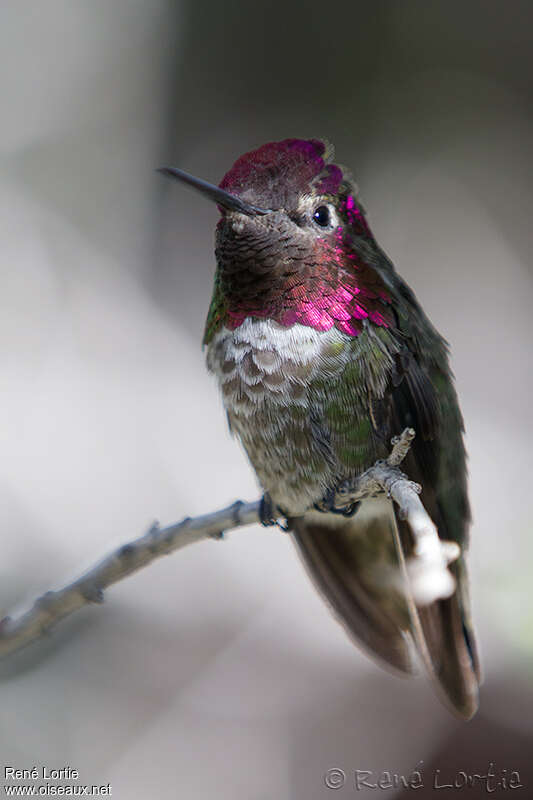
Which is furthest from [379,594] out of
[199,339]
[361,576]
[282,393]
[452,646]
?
[199,339]

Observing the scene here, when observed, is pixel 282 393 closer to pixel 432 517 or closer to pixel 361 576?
pixel 432 517

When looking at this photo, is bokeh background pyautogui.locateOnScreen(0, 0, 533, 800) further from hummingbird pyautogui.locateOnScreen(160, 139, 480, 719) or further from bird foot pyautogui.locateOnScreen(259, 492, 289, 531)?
bird foot pyautogui.locateOnScreen(259, 492, 289, 531)

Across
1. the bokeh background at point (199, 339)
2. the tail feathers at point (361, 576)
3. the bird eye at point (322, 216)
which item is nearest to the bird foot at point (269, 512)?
the tail feathers at point (361, 576)

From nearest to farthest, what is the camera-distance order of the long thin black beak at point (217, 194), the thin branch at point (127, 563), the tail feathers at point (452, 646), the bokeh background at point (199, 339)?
the long thin black beak at point (217, 194)
the thin branch at point (127, 563)
the tail feathers at point (452, 646)
the bokeh background at point (199, 339)

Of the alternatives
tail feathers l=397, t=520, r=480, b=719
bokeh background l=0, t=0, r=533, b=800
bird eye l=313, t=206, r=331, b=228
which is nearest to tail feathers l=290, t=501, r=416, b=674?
tail feathers l=397, t=520, r=480, b=719

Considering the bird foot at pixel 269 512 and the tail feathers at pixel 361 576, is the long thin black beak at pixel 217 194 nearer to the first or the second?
the bird foot at pixel 269 512

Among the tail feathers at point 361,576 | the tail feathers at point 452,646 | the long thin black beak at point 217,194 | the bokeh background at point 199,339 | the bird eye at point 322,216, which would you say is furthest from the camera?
the bokeh background at point 199,339

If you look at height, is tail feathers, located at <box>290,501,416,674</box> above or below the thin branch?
below

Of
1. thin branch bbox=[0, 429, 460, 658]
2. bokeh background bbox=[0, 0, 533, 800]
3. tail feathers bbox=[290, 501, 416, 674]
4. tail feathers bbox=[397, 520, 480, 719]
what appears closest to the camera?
thin branch bbox=[0, 429, 460, 658]
